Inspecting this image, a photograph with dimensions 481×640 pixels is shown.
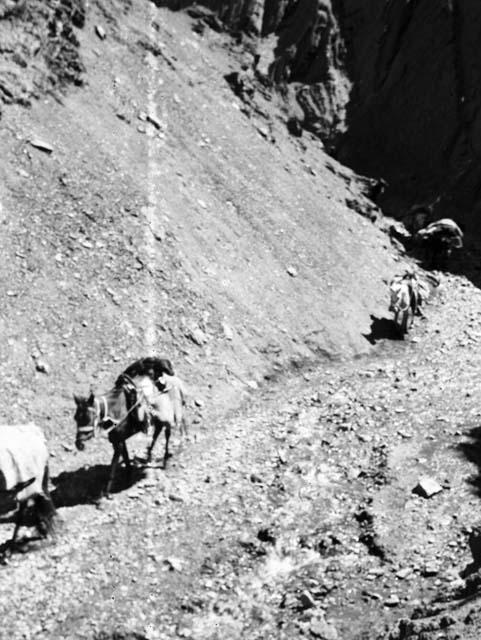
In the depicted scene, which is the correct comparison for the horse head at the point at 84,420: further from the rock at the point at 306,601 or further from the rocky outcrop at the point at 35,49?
the rocky outcrop at the point at 35,49

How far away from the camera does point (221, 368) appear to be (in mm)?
16078

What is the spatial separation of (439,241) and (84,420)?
Answer: 14999mm

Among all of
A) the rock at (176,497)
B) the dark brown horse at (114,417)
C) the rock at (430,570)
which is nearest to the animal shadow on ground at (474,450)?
the rock at (430,570)

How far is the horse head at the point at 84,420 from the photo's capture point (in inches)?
452

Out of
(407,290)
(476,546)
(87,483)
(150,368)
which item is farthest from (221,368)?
(476,546)

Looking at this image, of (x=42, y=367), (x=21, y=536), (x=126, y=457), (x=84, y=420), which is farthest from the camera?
(x=42, y=367)

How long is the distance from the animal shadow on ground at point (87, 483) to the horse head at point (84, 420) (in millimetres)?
901

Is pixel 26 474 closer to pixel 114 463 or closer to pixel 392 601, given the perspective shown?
pixel 114 463

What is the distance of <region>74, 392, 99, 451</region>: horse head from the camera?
11492mm

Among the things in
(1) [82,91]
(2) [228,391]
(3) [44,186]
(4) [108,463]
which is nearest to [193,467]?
(4) [108,463]

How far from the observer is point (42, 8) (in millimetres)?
20594

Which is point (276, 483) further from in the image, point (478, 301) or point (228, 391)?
point (478, 301)

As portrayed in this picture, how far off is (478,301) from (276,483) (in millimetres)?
11124

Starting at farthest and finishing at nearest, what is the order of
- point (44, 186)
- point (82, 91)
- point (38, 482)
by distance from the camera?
point (82, 91) < point (44, 186) < point (38, 482)
